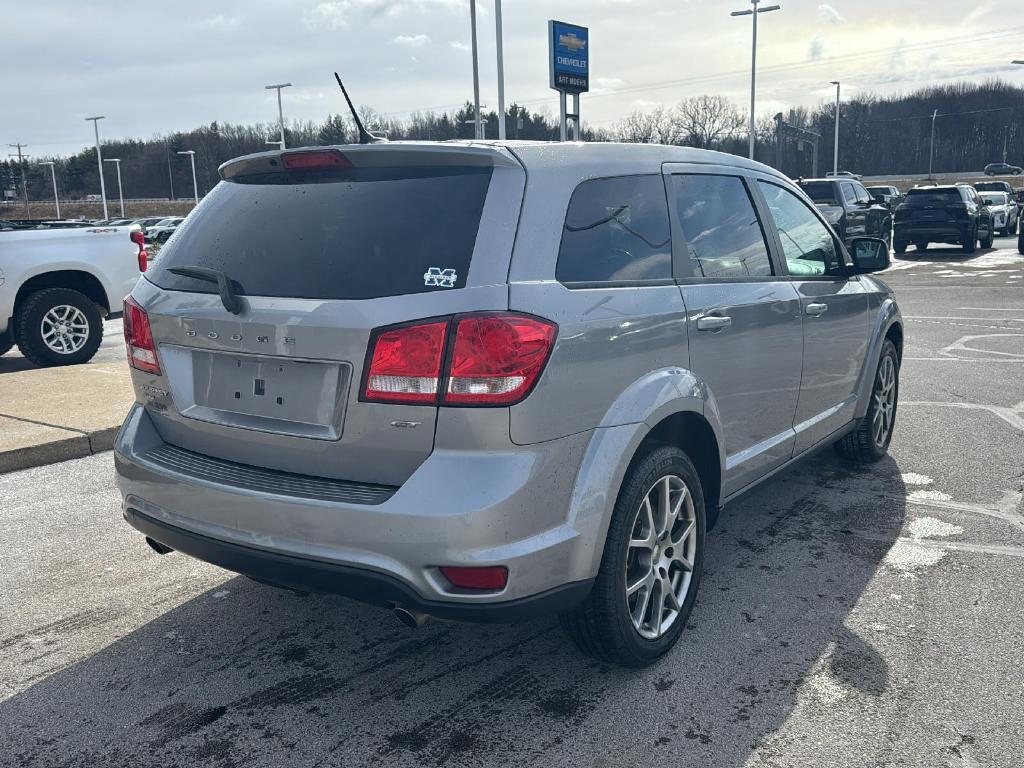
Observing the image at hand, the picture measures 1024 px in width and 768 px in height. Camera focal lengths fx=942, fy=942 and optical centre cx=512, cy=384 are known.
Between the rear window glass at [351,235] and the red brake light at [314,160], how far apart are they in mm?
34

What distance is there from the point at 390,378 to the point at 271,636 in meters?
1.42

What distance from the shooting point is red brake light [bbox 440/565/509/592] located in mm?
2654

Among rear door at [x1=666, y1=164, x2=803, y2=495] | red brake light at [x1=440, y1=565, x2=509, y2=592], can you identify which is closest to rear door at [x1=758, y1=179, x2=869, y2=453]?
rear door at [x1=666, y1=164, x2=803, y2=495]

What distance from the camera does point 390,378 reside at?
2688mm

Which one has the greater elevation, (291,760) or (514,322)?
(514,322)

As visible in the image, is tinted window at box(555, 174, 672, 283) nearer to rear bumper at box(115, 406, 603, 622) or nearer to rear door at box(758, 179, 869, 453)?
rear bumper at box(115, 406, 603, 622)

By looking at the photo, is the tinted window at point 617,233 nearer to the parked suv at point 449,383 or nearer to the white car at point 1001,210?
the parked suv at point 449,383

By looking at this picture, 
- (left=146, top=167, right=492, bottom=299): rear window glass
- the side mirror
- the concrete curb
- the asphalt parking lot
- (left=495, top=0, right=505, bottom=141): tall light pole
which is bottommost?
the asphalt parking lot

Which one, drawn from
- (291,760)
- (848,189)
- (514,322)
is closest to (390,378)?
(514,322)

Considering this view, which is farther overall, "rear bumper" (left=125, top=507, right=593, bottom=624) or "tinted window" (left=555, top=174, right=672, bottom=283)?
"tinted window" (left=555, top=174, right=672, bottom=283)

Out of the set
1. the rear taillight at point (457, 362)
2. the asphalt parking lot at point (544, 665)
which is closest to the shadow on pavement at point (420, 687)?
the asphalt parking lot at point (544, 665)

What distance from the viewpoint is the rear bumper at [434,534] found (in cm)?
263

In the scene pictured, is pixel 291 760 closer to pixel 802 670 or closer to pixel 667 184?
pixel 802 670

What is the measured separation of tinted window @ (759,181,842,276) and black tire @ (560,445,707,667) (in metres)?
1.64
